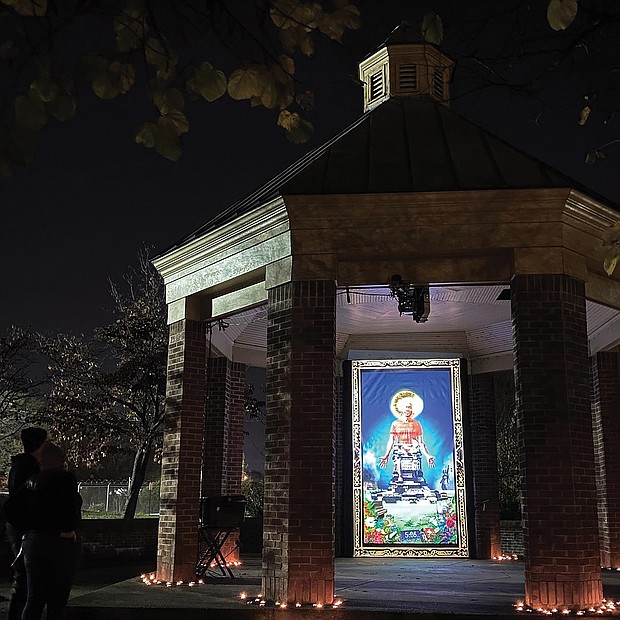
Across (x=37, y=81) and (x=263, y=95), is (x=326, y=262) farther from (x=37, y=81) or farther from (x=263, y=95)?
(x=37, y=81)

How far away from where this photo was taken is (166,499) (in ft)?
38.2

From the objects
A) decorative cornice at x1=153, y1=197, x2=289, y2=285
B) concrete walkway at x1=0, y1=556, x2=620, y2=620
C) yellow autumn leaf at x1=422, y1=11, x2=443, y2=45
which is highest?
decorative cornice at x1=153, y1=197, x2=289, y2=285

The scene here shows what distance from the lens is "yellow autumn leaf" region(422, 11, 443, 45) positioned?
454cm

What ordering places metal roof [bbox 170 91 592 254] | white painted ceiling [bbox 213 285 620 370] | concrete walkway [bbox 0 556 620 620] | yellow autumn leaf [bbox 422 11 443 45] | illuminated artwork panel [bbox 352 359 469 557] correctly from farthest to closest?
illuminated artwork panel [bbox 352 359 469 557]
white painted ceiling [bbox 213 285 620 370]
metal roof [bbox 170 91 592 254]
concrete walkway [bbox 0 556 620 620]
yellow autumn leaf [bbox 422 11 443 45]

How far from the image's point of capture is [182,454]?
11688mm

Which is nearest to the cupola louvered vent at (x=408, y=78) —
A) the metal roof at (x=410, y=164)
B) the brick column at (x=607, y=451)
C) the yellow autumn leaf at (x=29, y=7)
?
the metal roof at (x=410, y=164)

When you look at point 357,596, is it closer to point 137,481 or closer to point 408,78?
point 408,78

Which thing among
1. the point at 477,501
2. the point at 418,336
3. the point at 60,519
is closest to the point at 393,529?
the point at 477,501

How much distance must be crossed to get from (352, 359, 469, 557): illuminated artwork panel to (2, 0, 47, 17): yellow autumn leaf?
516 inches

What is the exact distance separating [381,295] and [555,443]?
13.1 ft

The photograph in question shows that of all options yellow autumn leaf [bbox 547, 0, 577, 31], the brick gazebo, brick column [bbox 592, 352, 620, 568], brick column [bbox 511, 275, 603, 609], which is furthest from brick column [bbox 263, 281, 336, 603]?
yellow autumn leaf [bbox 547, 0, 577, 31]

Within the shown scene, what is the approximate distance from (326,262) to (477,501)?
7.45m

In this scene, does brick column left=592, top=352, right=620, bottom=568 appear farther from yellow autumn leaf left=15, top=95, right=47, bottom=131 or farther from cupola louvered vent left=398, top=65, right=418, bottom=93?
yellow autumn leaf left=15, top=95, right=47, bottom=131

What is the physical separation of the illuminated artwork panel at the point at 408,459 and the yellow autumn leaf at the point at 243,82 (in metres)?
12.3
